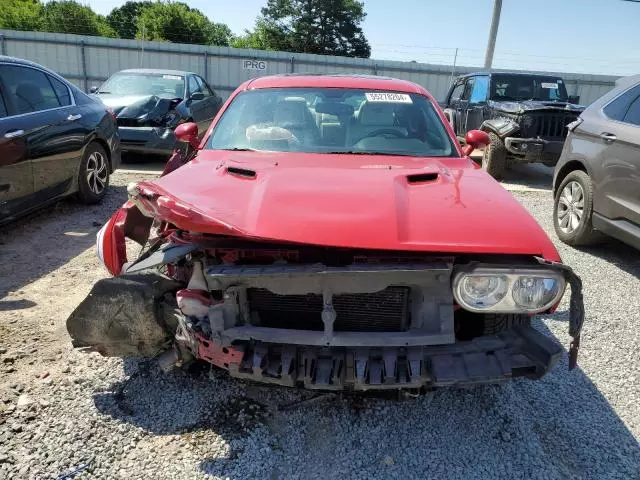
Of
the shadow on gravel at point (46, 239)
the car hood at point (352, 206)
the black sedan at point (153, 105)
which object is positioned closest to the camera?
the car hood at point (352, 206)

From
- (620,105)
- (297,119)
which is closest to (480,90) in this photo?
(620,105)

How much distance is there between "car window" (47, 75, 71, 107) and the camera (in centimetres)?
541

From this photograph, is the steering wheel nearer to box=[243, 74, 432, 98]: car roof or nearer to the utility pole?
box=[243, 74, 432, 98]: car roof

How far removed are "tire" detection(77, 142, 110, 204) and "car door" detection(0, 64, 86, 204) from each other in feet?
0.66

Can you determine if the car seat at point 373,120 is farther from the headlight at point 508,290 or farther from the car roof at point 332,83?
the headlight at point 508,290

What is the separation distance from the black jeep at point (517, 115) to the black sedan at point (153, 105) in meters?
5.13

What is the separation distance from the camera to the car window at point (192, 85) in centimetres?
968

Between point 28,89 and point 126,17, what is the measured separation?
6200 centimetres

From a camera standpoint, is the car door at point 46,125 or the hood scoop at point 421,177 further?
the car door at point 46,125

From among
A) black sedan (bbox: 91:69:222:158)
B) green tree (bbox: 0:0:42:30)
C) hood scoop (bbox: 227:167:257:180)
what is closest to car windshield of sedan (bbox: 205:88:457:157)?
hood scoop (bbox: 227:167:257:180)

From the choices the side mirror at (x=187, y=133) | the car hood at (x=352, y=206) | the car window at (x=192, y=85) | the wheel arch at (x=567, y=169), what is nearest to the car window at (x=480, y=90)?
the wheel arch at (x=567, y=169)

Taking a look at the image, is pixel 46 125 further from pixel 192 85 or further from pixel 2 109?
pixel 192 85

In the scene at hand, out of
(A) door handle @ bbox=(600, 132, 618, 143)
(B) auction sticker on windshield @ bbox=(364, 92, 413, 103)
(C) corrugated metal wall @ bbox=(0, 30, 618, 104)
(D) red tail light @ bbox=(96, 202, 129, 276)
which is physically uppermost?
(C) corrugated metal wall @ bbox=(0, 30, 618, 104)

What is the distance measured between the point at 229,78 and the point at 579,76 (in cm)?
1215
